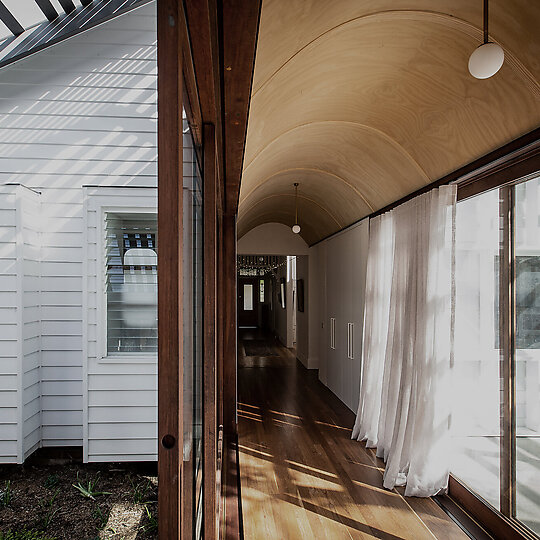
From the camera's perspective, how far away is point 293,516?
133 inches

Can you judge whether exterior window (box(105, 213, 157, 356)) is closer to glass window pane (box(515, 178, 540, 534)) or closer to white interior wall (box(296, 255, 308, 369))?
glass window pane (box(515, 178, 540, 534))

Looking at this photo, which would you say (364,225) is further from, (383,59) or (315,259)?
(315,259)

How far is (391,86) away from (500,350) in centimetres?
190

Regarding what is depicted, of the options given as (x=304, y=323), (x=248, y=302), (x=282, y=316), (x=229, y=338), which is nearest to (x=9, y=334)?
(x=229, y=338)

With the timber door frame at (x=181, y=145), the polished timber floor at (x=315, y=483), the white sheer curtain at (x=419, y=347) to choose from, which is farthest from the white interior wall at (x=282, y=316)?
the timber door frame at (x=181, y=145)

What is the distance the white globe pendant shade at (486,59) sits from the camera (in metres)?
1.95

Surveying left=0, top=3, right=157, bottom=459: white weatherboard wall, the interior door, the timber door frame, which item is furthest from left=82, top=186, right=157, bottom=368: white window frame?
the interior door

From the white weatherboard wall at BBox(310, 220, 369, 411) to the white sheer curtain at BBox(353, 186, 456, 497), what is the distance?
1.23 meters

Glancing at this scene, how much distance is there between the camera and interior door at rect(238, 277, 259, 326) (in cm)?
2226

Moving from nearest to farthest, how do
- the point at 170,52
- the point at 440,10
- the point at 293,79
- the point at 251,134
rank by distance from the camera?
the point at 170,52 → the point at 440,10 → the point at 293,79 → the point at 251,134

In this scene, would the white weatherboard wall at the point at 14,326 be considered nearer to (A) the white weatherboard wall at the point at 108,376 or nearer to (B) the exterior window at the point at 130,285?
(A) the white weatherboard wall at the point at 108,376

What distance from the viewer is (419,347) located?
3.79m

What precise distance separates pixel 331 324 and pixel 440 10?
578 cm

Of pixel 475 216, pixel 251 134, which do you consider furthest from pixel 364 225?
pixel 251 134
